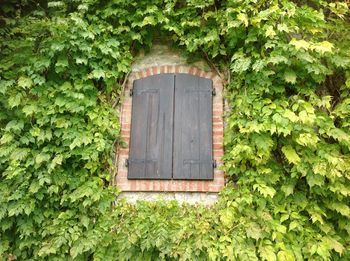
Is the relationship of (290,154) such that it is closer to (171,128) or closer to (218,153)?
(218,153)

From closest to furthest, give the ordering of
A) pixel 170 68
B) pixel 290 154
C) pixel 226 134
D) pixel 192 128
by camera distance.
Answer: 1. pixel 290 154
2. pixel 226 134
3. pixel 192 128
4. pixel 170 68

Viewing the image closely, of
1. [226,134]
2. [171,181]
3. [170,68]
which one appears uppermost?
[170,68]

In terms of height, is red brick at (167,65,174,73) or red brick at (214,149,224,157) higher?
red brick at (167,65,174,73)

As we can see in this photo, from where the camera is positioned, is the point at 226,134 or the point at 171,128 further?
the point at 171,128

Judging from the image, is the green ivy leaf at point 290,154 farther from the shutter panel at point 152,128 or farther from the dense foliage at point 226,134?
the shutter panel at point 152,128

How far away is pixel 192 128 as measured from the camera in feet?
13.0

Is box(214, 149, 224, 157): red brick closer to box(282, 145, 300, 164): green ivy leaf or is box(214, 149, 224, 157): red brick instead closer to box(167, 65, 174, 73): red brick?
box(282, 145, 300, 164): green ivy leaf

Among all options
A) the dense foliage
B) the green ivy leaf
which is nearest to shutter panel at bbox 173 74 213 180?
the dense foliage

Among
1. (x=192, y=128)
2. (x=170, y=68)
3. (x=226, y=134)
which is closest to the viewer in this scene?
Result: (x=226, y=134)

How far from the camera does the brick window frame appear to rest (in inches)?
150

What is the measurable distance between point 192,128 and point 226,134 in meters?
0.39

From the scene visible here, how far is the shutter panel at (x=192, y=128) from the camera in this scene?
383 centimetres

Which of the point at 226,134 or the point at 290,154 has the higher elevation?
the point at 226,134

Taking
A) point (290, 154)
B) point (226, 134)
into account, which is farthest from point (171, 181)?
point (290, 154)
